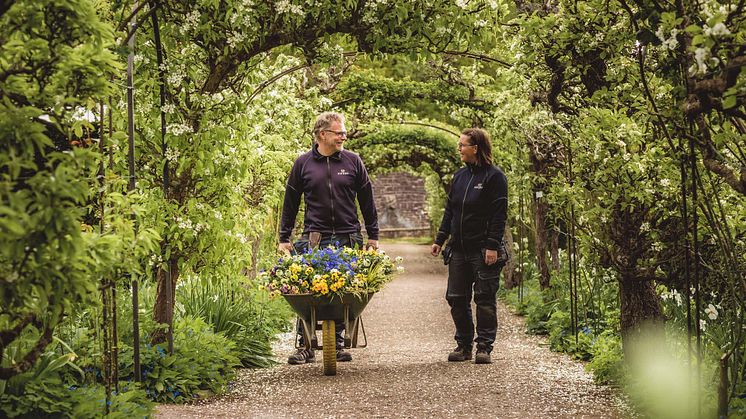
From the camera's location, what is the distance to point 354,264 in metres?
5.52

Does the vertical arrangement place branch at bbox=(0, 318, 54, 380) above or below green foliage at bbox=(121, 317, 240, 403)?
above

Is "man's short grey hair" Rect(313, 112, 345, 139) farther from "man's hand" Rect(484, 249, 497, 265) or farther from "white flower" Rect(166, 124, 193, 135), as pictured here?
"man's hand" Rect(484, 249, 497, 265)

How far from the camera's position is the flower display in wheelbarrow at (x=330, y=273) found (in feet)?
17.7

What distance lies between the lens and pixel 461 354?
6.28m

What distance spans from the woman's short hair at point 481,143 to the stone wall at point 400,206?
101ft

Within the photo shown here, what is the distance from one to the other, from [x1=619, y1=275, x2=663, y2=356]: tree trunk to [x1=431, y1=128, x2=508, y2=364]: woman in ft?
3.81

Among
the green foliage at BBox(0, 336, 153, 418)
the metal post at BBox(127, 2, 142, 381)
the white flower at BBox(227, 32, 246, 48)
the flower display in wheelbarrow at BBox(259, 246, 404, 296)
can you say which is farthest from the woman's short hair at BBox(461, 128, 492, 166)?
the green foliage at BBox(0, 336, 153, 418)

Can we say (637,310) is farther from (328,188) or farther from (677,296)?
(328,188)

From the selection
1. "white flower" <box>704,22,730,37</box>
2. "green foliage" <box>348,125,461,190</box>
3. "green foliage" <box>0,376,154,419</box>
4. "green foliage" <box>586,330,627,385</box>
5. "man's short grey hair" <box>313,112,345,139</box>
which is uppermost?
"green foliage" <box>348,125,461,190</box>

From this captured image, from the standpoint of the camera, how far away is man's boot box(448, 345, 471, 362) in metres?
6.25

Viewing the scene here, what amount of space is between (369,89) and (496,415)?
7760 mm

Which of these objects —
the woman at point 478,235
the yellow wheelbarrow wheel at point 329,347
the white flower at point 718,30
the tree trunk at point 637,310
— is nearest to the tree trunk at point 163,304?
the yellow wheelbarrow wheel at point 329,347

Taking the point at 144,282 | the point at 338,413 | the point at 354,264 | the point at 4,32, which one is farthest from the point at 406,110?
the point at 4,32

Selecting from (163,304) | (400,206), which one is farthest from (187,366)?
(400,206)
